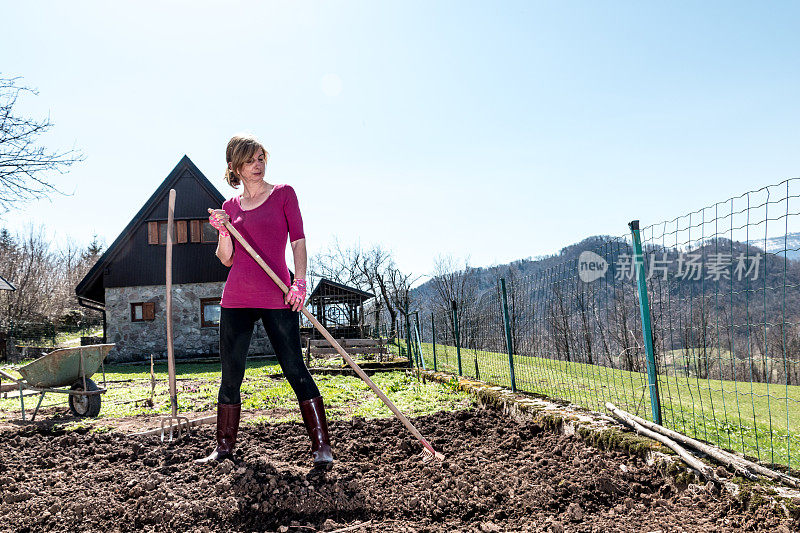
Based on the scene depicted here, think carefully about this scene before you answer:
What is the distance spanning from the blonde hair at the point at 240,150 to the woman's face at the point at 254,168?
17 mm

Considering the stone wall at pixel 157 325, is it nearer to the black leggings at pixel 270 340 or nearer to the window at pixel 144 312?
the window at pixel 144 312

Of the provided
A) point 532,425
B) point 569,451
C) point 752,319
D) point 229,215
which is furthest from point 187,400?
point 752,319

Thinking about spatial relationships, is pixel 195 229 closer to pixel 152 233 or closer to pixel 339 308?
pixel 152 233

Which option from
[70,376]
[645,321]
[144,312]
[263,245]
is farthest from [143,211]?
[645,321]

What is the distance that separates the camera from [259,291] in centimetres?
339

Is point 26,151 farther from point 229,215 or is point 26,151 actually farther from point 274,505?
point 274,505

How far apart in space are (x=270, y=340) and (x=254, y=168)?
1089mm

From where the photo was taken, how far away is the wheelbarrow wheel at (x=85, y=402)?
593 cm

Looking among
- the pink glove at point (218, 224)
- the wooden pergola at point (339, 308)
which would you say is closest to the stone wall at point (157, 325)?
the wooden pergola at point (339, 308)

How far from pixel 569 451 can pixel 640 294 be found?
1.11 meters

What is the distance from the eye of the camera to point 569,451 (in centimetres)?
349

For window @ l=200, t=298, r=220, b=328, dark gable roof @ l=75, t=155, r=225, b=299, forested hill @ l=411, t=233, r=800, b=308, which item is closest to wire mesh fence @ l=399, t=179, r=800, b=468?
forested hill @ l=411, t=233, r=800, b=308

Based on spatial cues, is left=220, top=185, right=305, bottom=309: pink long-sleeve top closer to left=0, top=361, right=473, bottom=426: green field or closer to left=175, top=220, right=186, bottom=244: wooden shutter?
left=0, top=361, right=473, bottom=426: green field

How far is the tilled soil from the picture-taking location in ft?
8.09
